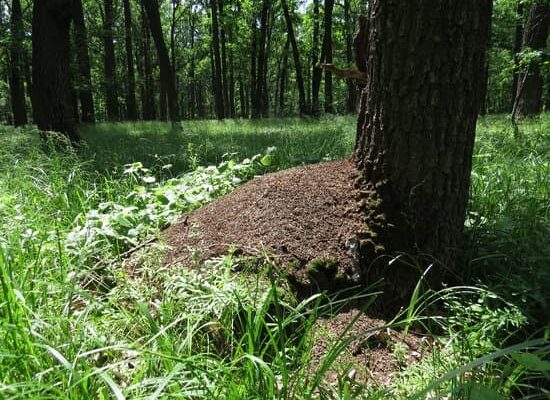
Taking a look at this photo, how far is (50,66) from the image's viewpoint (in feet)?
23.1

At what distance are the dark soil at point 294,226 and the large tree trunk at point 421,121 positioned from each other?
16 cm

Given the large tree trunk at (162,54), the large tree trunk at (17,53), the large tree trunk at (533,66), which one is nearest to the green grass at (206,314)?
the large tree trunk at (533,66)

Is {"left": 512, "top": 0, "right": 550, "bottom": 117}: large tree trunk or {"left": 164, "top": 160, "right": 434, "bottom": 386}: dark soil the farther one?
{"left": 512, "top": 0, "right": 550, "bottom": 117}: large tree trunk

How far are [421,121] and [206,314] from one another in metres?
1.45

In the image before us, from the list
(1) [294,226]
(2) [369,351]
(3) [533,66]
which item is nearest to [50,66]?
(1) [294,226]

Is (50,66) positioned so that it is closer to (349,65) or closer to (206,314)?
(206,314)

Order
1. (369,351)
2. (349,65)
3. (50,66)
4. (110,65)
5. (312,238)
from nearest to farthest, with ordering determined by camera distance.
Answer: (369,351)
(312,238)
(50,66)
(110,65)
(349,65)

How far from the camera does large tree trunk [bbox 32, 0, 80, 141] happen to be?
23.0ft

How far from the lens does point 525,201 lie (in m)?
2.88

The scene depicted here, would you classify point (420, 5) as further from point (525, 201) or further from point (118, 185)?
point (118, 185)

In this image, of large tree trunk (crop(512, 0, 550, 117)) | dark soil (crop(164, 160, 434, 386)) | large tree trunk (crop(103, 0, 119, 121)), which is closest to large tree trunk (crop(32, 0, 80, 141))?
dark soil (crop(164, 160, 434, 386))

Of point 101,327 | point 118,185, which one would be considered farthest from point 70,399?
point 118,185

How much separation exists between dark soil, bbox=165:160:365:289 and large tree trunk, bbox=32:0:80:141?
5566 millimetres

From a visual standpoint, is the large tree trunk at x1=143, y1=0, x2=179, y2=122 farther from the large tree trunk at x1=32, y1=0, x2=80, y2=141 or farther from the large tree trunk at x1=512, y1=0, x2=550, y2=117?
the large tree trunk at x1=512, y1=0, x2=550, y2=117
